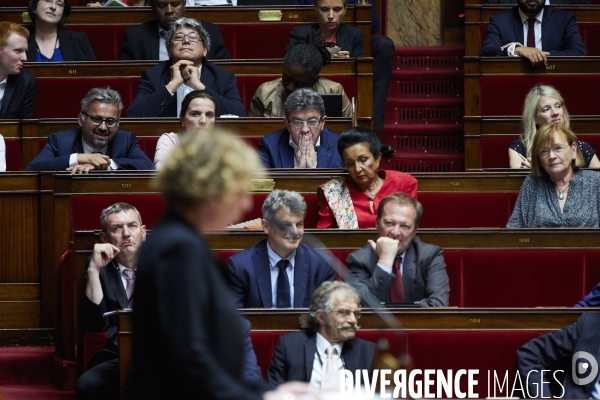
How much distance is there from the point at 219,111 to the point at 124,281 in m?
1.14

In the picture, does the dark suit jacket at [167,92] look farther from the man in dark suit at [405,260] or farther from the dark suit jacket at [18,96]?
the man in dark suit at [405,260]

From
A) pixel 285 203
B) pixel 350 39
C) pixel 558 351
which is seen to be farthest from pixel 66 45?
pixel 558 351

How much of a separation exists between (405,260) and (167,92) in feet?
5.01

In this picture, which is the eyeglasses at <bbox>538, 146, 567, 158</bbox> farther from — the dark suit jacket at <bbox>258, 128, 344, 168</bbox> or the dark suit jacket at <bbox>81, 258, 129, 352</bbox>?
the dark suit jacket at <bbox>81, 258, 129, 352</bbox>

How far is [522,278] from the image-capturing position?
3047 millimetres

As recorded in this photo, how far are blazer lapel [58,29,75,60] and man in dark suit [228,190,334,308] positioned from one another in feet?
6.86

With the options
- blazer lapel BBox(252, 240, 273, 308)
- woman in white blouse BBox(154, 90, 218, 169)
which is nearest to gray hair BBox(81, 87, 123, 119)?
woman in white blouse BBox(154, 90, 218, 169)

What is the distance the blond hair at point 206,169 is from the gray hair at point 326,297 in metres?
1.22

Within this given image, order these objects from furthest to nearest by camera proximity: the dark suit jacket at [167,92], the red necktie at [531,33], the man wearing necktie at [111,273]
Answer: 1. the red necktie at [531,33]
2. the dark suit jacket at [167,92]
3. the man wearing necktie at [111,273]


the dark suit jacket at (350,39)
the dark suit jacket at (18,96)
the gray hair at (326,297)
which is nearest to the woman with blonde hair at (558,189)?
the gray hair at (326,297)

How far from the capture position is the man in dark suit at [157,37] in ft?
15.0

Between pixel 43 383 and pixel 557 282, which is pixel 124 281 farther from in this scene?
pixel 557 282

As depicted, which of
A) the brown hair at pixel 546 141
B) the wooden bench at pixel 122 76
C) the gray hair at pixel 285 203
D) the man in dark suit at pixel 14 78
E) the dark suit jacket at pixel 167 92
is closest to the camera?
the gray hair at pixel 285 203

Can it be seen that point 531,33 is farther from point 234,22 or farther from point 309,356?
point 309,356
